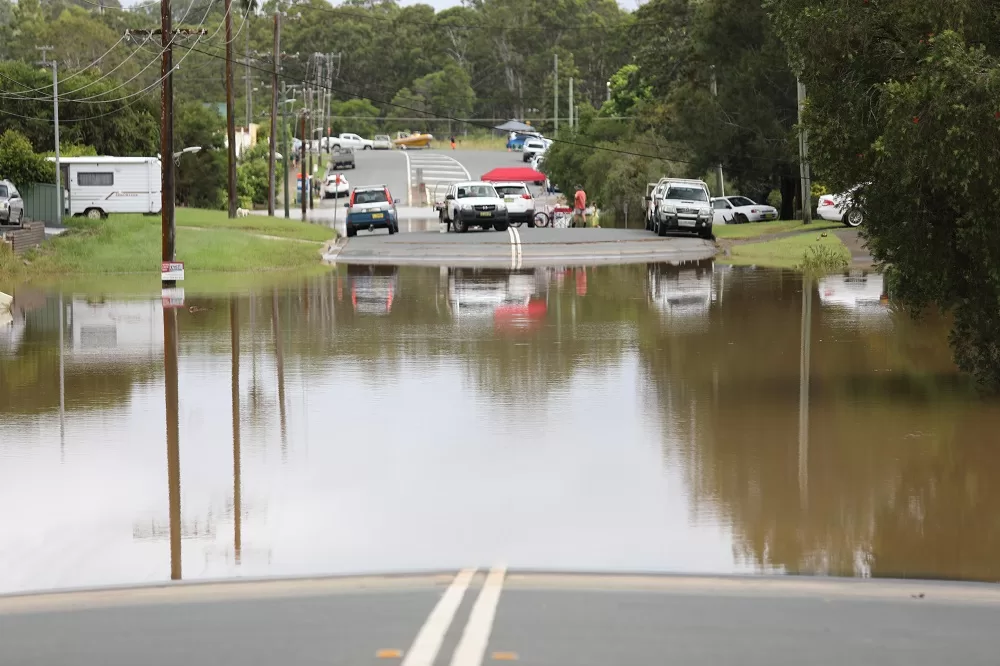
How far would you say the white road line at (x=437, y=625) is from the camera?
723 cm

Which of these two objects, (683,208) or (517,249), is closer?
(517,249)

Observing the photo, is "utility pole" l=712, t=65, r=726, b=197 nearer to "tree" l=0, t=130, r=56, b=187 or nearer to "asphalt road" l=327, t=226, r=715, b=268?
"asphalt road" l=327, t=226, r=715, b=268

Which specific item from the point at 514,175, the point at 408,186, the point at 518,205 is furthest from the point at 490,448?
the point at 408,186

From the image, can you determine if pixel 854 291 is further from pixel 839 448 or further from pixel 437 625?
pixel 437 625

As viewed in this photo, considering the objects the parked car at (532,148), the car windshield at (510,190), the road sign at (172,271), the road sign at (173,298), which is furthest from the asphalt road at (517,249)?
the parked car at (532,148)

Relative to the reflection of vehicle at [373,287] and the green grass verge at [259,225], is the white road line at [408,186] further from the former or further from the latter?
the reflection of vehicle at [373,287]

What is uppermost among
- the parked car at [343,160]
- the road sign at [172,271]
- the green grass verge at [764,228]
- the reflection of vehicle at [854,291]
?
the parked car at [343,160]

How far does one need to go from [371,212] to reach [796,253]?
51.6 feet

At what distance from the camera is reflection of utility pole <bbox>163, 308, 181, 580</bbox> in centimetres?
1019

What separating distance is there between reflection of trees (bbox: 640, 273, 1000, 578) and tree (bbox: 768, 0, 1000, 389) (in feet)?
4.67

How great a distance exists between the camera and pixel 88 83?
2766 inches

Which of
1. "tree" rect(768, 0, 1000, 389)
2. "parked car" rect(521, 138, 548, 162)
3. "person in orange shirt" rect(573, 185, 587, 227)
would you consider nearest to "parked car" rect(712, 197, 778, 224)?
"person in orange shirt" rect(573, 185, 587, 227)

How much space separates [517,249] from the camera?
149 ft

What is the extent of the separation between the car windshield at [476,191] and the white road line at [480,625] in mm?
42784
